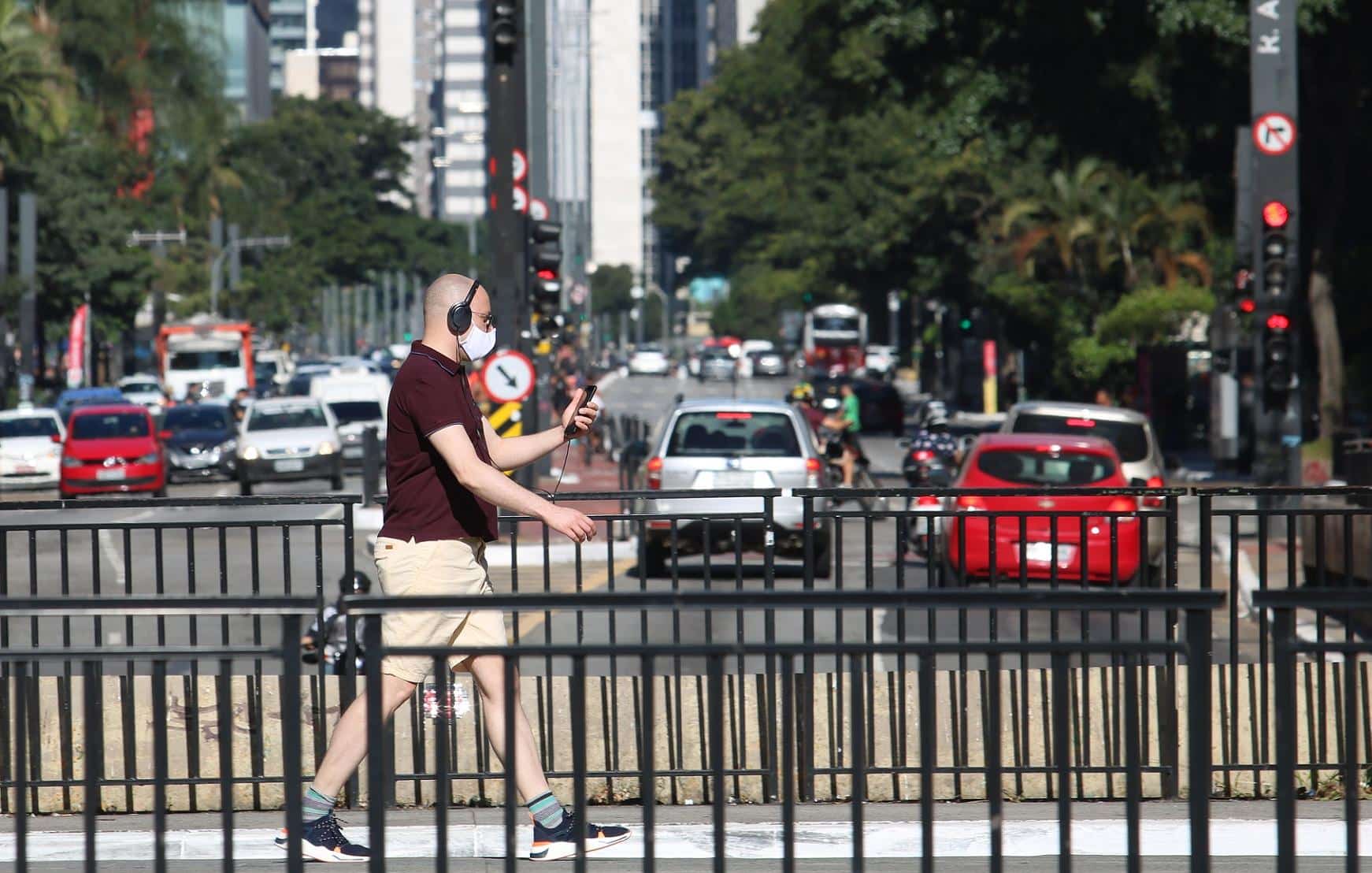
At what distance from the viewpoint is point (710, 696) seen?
17.7 ft

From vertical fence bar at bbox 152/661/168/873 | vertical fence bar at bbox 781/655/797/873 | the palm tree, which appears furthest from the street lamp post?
vertical fence bar at bbox 781/655/797/873

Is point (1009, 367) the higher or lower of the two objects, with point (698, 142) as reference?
lower

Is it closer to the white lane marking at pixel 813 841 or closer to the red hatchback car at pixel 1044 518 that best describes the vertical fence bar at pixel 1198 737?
the white lane marking at pixel 813 841

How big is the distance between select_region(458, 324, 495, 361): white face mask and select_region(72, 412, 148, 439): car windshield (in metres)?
29.4

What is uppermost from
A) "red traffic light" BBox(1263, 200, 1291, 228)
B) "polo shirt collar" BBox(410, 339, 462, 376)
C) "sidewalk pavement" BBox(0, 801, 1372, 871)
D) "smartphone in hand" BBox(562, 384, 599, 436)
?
"red traffic light" BBox(1263, 200, 1291, 228)

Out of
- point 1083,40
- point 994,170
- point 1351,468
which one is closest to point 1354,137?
point 1083,40

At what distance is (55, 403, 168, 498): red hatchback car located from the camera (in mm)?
34156

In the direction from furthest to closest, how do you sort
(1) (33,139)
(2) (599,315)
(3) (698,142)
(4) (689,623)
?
(2) (599,315), (3) (698,142), (1) (33,139), (4) (689,623)

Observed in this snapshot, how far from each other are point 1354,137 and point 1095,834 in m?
28.4

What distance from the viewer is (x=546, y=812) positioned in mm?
6598

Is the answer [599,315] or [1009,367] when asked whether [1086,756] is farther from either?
[599,315]

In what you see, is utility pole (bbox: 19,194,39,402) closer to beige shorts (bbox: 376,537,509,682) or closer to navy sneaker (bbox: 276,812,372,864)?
beige shorts (bbox: 376,537,509,682)

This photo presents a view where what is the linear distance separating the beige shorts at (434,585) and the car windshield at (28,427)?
31119 mm

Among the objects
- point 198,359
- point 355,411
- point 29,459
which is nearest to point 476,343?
point 29,459
